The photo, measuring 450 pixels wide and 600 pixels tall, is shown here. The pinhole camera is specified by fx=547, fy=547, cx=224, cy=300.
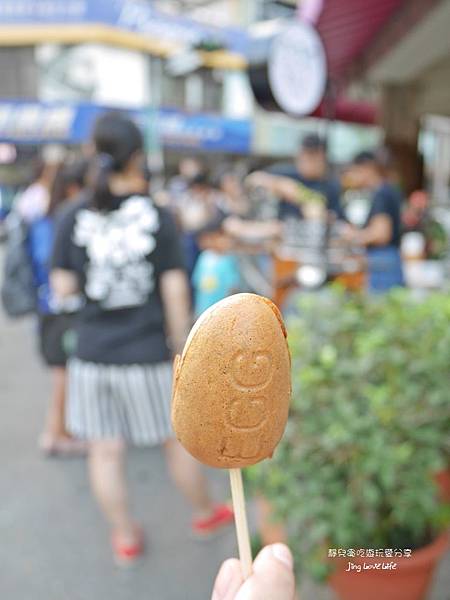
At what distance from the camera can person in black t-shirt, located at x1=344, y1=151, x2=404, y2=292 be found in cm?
378

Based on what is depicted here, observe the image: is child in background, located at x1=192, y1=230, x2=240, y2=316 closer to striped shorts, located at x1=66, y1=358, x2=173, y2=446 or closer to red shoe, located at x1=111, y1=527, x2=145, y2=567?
striped shorts, located at x1=66, y1=358, x2=173, y2=446

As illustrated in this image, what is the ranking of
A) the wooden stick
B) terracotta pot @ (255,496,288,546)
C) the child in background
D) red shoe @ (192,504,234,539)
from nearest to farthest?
the wooden stick → terracotta pot @ (255,496,288,546) → red shoe @ (192,504,234,539) → the child in background

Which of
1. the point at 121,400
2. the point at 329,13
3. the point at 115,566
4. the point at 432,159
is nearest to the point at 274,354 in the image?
the point at 121,400

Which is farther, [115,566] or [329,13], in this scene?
[329,13]

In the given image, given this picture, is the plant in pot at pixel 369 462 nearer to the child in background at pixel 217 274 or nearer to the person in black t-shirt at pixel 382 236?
the child in background at pixel 217 274

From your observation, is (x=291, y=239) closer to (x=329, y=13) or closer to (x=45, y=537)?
(x=329, y=13)

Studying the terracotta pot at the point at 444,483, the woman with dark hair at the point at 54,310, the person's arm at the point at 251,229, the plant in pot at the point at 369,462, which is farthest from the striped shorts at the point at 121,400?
the person's arm at the point at 251,229

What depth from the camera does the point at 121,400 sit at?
85.0 inches

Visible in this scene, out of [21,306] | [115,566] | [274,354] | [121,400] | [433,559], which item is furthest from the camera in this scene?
[21,306]

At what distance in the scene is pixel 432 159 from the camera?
9273mm

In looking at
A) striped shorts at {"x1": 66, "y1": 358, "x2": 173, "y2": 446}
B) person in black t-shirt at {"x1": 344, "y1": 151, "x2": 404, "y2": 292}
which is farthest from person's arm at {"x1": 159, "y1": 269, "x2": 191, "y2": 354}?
person in black t-shirt at {"x1": 344, "y1": 151, "x2": 404, "y2": 292}

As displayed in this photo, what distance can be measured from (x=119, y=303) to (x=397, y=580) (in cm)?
129

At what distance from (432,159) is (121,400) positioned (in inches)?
338

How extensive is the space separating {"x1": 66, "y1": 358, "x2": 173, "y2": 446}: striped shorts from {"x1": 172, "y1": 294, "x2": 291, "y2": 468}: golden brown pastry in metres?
1.36
